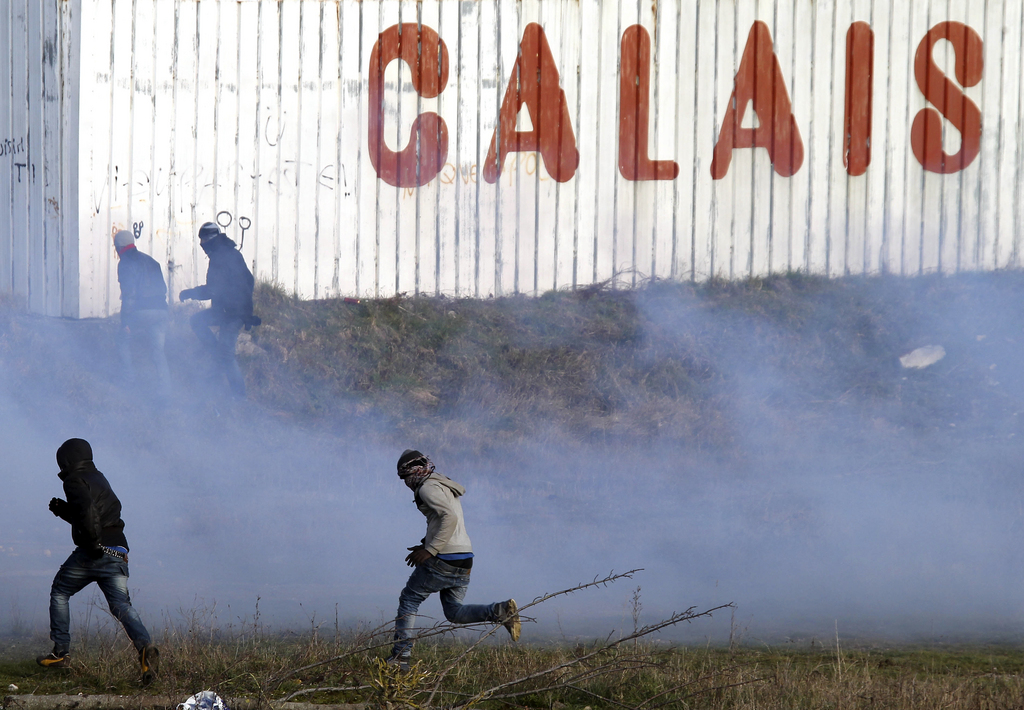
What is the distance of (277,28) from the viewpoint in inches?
418

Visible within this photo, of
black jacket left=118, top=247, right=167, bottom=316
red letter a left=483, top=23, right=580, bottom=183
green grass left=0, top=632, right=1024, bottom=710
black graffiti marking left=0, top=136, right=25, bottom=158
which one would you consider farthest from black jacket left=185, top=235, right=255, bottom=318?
green grass left=0, top=632, right=1024, bottom=710

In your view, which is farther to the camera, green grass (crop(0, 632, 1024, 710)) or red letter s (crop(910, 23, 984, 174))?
red letter s (crop(910, 23, 984, 174))

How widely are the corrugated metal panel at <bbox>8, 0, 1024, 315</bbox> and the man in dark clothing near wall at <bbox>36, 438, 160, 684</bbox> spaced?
6.28 metres

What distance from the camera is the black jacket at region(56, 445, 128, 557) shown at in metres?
4.53

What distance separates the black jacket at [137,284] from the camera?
10.4 meters

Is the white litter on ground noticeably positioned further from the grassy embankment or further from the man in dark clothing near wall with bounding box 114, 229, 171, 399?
the man in dark clothing near wall with bounding box 114, 229, 171, 399

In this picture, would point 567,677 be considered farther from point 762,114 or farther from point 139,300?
point 762,114

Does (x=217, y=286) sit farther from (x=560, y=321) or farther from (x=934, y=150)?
(x=934, y=150)

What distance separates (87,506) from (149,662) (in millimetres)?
802

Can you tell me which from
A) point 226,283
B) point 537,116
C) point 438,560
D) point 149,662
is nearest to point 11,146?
point 226,283

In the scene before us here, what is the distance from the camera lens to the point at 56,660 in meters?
4.56

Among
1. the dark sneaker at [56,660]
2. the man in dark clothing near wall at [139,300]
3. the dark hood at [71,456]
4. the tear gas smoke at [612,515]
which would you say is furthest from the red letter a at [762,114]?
the dark sneaker at [56,660]

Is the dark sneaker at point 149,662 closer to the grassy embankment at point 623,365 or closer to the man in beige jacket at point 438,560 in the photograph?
the man in beige jacket at point 438,560

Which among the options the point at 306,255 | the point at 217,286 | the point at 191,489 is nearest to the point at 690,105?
the point at 306,255
